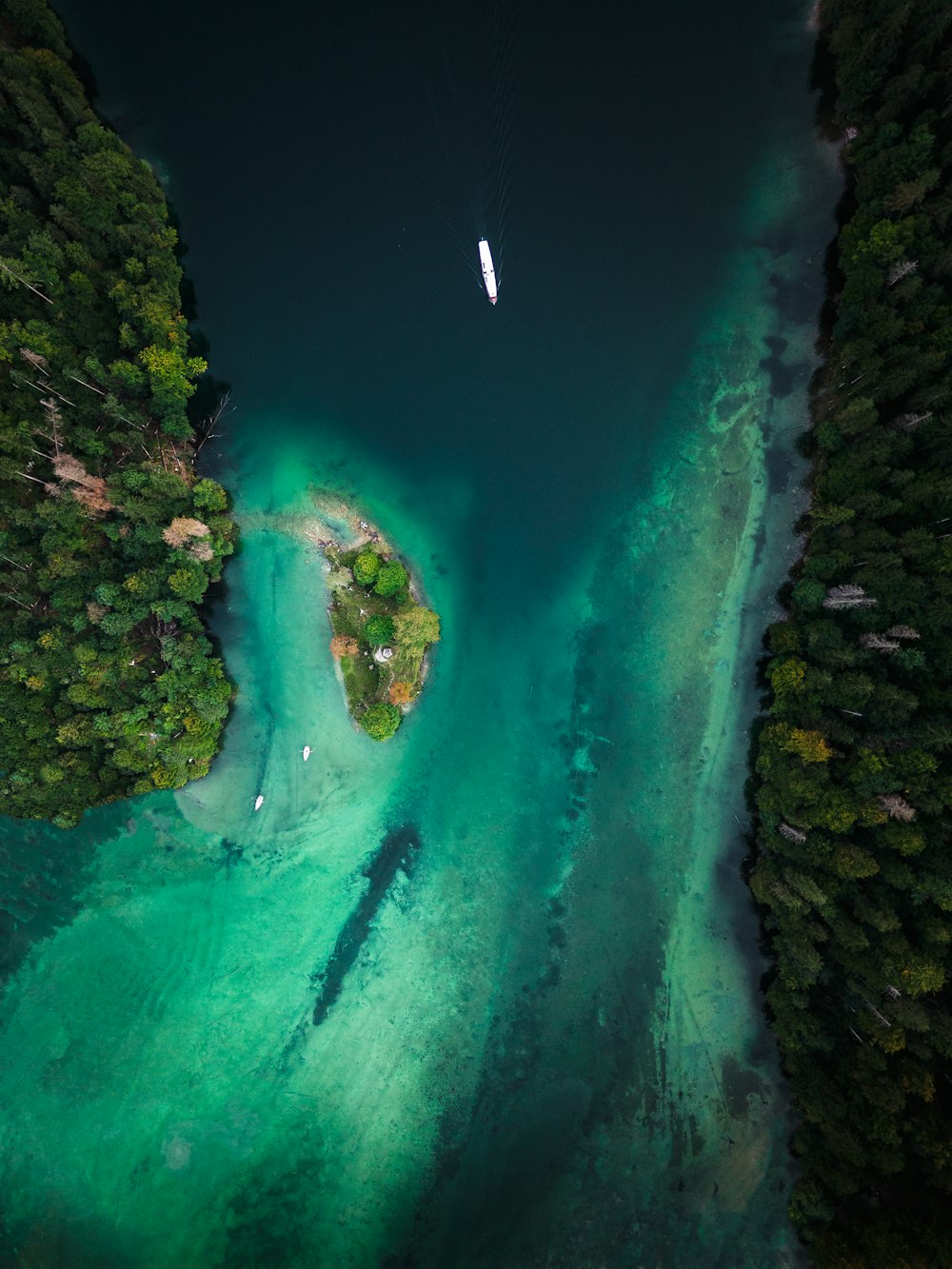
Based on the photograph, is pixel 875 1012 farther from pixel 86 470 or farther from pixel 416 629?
pixel 86 470

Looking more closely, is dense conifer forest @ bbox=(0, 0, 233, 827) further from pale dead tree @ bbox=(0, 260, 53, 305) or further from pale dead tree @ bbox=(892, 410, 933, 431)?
pale dead tree @ bbox=(892, 410, 933, 431)

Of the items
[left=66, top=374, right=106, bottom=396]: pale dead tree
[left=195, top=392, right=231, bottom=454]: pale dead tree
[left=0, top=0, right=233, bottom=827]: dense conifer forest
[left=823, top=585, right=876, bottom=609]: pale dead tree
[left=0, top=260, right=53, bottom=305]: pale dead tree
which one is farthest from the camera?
[left=195, top=392, right=231, bottom=454]: pale dead tree

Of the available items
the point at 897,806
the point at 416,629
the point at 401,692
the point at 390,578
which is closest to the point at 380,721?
the point at 401,692

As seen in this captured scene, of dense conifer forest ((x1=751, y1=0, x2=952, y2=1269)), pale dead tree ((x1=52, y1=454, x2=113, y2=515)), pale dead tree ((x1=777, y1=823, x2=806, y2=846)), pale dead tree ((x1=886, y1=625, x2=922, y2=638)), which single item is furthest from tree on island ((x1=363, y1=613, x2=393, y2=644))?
pale dead tree ((x1=886, y1=625, x2=922, y2=638))

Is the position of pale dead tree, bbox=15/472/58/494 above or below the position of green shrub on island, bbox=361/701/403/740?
above

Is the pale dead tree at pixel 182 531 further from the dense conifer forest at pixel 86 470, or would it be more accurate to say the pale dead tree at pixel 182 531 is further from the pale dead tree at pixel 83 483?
the pale dead tree at pixel 83 483

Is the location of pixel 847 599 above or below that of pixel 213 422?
above
